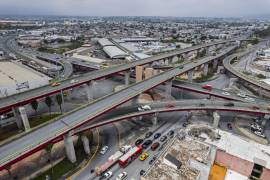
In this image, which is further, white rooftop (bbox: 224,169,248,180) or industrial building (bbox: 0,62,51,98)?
industrial building (bbox: 0,62,51,98)

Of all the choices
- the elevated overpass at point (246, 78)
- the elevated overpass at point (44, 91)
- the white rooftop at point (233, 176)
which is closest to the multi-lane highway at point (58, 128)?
the elevated overpass at point (44, 91)

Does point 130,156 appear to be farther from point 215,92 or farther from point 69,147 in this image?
point 215,92

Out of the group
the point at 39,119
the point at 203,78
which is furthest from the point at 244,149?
the point at 203,78

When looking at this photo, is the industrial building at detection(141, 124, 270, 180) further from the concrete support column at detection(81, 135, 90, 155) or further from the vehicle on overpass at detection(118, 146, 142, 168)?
the concrete support column at detection(81, 135, 90, 155)

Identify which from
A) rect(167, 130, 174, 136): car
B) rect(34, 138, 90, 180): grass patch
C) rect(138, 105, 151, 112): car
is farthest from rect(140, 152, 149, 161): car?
rect(138, 105, 151, 112): car

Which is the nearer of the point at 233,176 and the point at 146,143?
the point at 233,176

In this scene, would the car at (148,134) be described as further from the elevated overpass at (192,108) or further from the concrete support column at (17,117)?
the concrete support column at (17,117)
